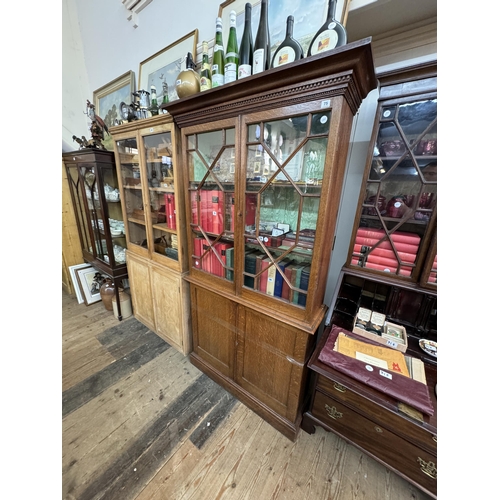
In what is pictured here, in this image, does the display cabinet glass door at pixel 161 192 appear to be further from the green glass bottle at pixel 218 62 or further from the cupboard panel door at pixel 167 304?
the green glass bottle at pixel 218 62

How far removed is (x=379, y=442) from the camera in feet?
A: 3.31

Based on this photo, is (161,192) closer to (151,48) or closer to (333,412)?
(151,48)

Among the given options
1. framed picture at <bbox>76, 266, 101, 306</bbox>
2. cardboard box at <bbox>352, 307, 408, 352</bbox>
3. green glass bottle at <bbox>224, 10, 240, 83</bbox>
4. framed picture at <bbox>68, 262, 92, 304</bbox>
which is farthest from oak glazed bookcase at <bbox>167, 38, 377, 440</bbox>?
framed picture at <bbox>68, 262, 92, 304</bbox>

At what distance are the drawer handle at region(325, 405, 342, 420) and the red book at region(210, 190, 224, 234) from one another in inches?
49.2

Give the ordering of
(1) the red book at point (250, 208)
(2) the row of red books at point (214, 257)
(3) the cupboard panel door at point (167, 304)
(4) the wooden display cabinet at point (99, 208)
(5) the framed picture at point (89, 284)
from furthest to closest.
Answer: (5) the framed picture at point (89, 284)
(4) the wooden display cabinet at point (99, 208)
(3) the cupboard panel door at point (167, 304)
(2) the row of red books at point (214, 257)
(1) the red book at point (250, 208)

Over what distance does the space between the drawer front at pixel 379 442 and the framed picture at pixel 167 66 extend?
2548 millimetres

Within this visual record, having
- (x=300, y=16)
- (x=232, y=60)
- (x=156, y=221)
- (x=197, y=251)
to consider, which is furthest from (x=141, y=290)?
(x=300, y=16)

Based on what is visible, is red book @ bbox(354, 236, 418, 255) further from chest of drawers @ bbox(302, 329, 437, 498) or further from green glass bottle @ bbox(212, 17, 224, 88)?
green glass bottle @ bbox(212, 17, 224, 88)

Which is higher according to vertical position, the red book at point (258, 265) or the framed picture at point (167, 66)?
the framed picture at point (167, 66)

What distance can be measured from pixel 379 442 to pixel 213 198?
164cm

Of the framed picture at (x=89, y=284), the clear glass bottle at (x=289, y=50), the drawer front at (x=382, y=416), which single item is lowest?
the framed picture at (x=89, y=284)

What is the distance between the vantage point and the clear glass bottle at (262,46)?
1.02 meters

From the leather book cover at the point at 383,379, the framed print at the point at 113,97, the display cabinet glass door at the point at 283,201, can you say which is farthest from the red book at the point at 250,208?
the framed print at the point at 113,97

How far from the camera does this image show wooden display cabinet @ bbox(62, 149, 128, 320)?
1.97 meters
